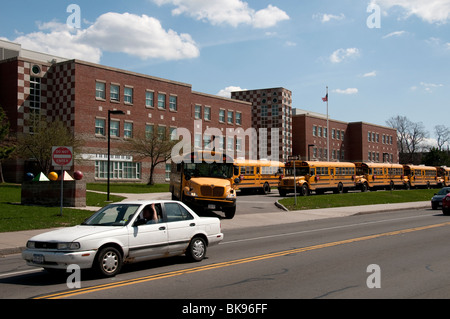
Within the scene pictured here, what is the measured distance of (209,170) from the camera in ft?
70.0

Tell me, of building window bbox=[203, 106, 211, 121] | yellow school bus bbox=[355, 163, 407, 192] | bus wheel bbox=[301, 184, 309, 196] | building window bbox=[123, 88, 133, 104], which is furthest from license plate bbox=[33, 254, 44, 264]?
building window bbox=[203, 106, 211, 121]

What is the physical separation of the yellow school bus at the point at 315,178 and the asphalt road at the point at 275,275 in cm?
2206

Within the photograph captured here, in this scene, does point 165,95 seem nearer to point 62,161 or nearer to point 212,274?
point 62,161

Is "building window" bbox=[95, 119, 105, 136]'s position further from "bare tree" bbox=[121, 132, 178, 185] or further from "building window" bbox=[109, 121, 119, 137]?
"bare tree" bbox=[121, 132, 178, 185]

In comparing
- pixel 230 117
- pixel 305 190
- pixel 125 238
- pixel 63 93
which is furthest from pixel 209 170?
pixel 230 117

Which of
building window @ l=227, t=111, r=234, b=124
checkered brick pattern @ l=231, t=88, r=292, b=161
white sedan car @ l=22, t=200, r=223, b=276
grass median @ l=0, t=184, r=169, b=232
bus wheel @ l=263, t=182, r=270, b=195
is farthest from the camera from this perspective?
checkered brick pattern @ l=231, t=88, r=292, b=161

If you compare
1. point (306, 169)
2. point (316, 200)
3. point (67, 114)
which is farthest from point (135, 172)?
point (316, 200)

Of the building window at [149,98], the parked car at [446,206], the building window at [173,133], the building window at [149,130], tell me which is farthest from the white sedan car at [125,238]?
the building window at [149,98]

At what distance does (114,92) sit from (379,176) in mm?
29017

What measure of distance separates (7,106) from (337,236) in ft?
128

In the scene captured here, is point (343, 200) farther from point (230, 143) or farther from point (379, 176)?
point (230, 143)

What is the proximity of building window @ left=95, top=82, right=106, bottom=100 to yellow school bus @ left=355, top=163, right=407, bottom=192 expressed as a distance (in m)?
26.5

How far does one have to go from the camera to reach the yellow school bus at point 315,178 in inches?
1447

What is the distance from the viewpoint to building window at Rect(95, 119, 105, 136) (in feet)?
153
